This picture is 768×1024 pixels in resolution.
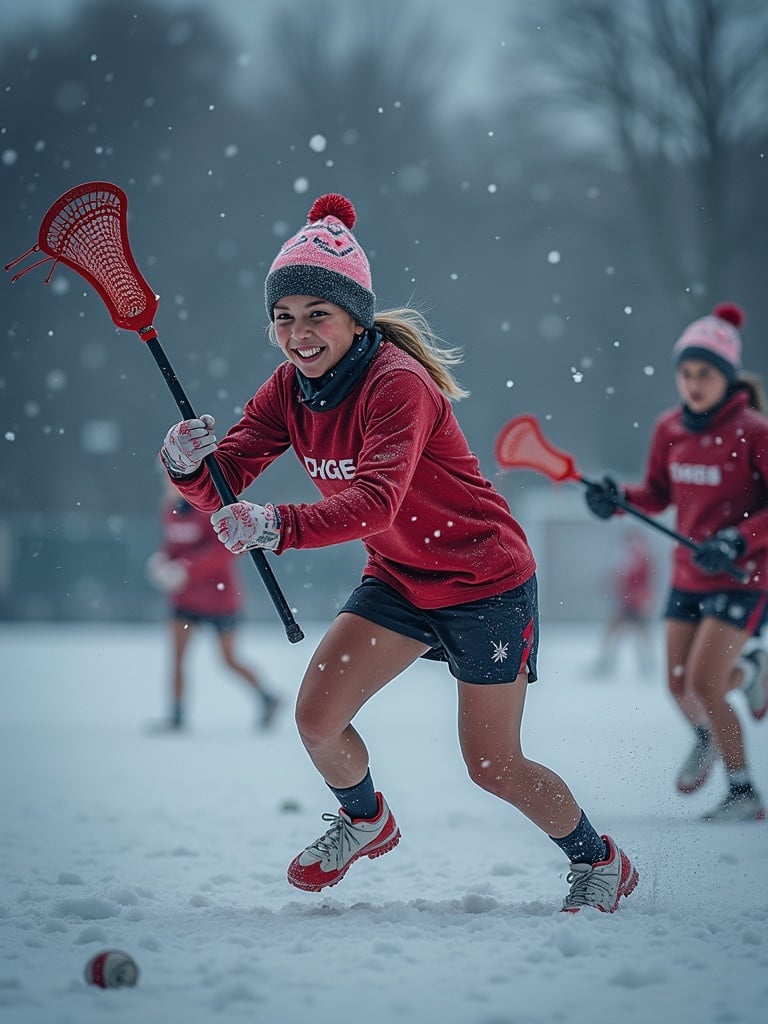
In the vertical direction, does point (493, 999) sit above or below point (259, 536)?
below

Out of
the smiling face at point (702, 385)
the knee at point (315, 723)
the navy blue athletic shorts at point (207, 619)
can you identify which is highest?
the smiling face at point (702, 385)

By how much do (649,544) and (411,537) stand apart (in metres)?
10.6

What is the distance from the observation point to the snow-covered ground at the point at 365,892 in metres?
2.01

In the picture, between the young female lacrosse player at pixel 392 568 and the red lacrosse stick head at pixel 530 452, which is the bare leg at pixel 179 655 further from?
the young female lacrosse player at pixel 392 568

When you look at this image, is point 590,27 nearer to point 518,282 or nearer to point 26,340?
point 518,282

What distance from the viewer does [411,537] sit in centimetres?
262

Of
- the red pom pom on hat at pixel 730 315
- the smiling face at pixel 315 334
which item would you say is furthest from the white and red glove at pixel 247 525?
the red pom pom on hat at pixel 730 315

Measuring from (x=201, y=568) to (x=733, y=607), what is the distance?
3.24 metres

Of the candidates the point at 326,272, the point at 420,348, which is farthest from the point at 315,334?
the point at 420,348

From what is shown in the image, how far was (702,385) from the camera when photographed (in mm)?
3996

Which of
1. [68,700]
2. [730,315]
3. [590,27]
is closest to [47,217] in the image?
[730,315]

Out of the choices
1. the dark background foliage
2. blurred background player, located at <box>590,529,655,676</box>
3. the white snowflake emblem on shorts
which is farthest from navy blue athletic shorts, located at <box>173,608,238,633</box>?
the white snowflake emblem on shorts

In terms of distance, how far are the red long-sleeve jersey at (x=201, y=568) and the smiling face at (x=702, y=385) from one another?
2978 millimetres

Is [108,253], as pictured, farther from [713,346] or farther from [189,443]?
[713,346]
